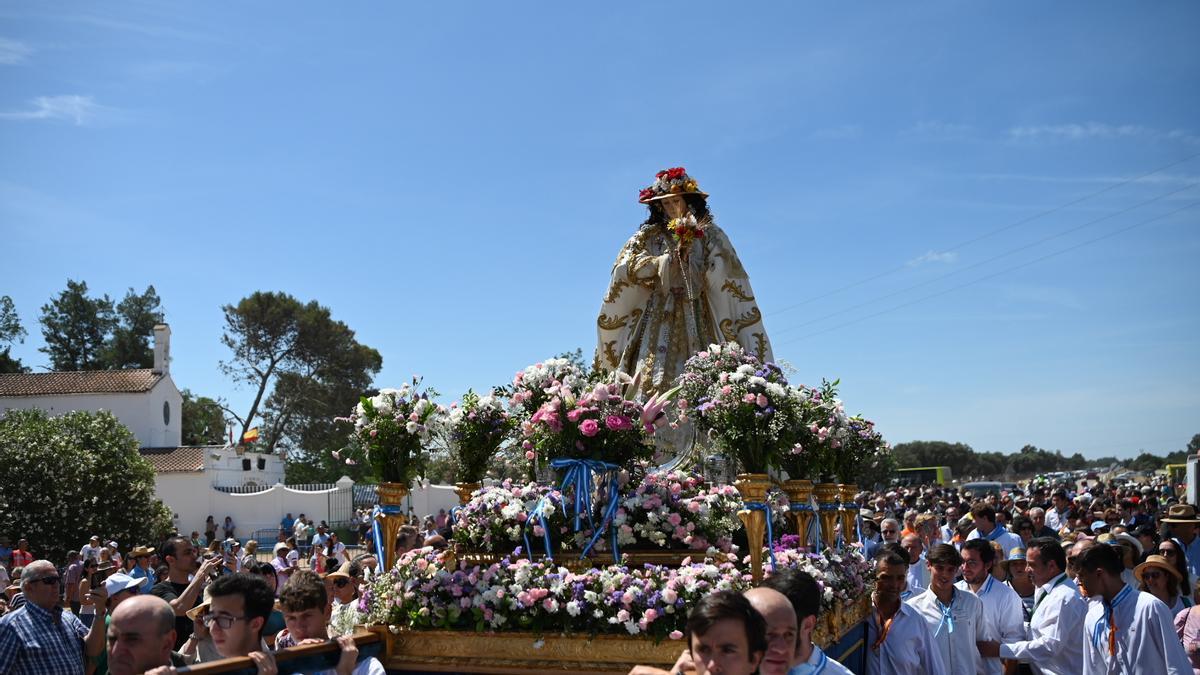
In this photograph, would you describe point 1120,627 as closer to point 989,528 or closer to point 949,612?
point 949,612

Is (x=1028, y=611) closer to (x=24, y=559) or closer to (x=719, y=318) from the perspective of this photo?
(x=719, y=318)

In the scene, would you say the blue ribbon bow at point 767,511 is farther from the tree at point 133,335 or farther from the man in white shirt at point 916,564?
the tree at point 133,335

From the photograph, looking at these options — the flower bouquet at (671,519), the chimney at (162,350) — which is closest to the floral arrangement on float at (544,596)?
the flower bouquet at (671,519)

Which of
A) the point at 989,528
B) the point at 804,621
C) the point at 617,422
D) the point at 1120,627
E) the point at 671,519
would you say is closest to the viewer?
the point at 804,621

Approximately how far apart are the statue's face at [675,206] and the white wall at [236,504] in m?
28.6

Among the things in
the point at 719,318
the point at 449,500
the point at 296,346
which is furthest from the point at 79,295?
the point at 719,318

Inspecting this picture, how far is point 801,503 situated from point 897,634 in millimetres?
2476

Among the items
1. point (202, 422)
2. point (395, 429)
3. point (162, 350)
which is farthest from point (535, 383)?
point (202, 422)

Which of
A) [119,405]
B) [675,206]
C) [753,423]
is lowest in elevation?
[753,423]

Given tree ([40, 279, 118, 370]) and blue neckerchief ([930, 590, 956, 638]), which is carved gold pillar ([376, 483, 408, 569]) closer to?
blue neckerchief ([930, 590, 956, 638])

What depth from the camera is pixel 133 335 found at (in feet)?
220

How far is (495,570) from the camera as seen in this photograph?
7062 mm

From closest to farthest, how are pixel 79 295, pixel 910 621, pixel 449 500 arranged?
pixel 910 621, pixel 449 500, pixel 79 295

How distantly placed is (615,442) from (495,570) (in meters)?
1.35
